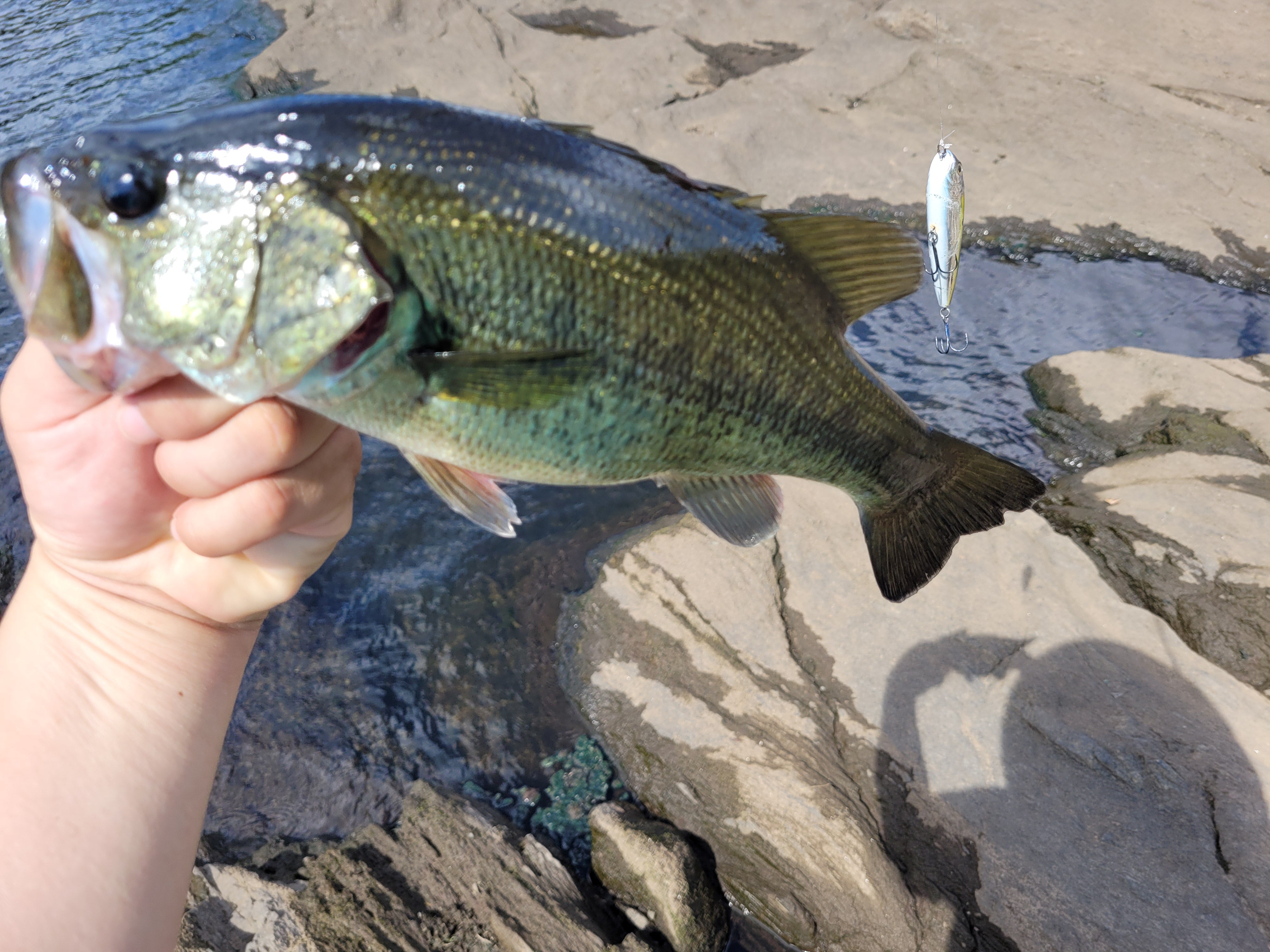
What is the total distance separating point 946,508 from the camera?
2172 mm

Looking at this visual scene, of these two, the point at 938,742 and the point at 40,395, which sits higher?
the point at 40,395

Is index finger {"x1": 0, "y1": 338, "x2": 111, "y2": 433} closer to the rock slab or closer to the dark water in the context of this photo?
the dark water

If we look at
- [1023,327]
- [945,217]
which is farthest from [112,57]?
[945,217]

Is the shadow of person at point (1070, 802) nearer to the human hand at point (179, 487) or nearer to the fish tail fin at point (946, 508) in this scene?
the fish tail fin at point (946, 508)

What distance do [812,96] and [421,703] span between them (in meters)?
7.81

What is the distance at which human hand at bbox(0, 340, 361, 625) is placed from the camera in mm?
1642

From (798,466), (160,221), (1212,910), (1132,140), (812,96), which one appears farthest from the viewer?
(812,96)

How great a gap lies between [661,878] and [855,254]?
274 centimetres

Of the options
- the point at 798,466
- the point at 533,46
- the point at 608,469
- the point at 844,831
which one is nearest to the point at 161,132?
the point at 608,469

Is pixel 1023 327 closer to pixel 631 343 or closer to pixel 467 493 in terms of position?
pixel 631 343

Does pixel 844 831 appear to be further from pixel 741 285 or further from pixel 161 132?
pixel 161 132

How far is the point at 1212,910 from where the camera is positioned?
3.13 metres

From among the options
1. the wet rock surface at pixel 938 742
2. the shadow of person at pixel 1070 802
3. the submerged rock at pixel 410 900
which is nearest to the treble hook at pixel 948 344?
the wet rock surface at pixel 938 742

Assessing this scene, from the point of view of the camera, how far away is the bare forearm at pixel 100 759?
1.82 metres
